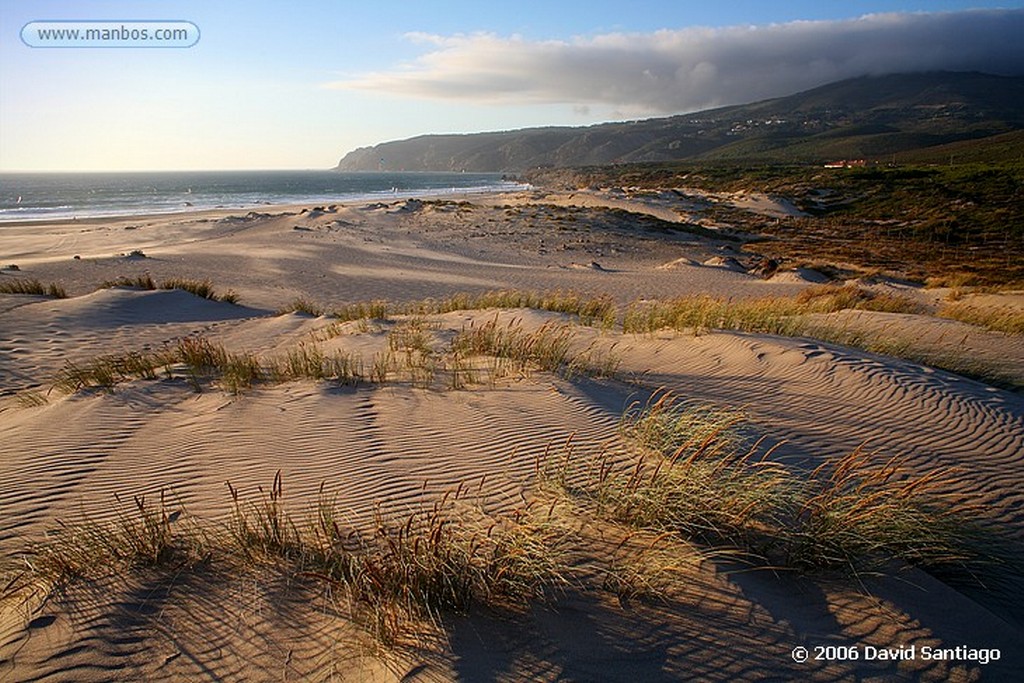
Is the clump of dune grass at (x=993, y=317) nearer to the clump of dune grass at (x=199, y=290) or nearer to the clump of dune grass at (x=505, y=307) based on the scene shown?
the clump of dune grass at (x=505, y=307)

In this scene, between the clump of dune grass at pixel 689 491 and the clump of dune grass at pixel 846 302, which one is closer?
the clump of dune grass at pixel 689 491

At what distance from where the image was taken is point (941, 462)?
472 centimetres

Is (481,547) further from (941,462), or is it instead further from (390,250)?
(390,250)

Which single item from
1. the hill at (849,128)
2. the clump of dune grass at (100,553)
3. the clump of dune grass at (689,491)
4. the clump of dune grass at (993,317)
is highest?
the hill at (849,128)

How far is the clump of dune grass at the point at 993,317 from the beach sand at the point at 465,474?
63cm

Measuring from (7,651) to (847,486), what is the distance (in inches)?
192

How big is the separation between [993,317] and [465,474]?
1301cm

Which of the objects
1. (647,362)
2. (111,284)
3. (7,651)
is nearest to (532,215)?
(111,284)

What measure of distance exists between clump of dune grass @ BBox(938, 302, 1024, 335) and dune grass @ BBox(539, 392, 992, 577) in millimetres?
8945

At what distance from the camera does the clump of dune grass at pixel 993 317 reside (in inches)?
417

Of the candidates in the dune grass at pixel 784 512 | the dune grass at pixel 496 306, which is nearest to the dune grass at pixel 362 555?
the dune grass at pixel 784 512

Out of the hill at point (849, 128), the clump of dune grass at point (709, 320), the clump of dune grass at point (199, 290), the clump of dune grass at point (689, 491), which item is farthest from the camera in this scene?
the hill at point (849, 128)

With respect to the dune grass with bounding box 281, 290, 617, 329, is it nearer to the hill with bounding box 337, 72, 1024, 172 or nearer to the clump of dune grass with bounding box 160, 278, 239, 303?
the clump of dune grass with bounding box 160, 278, 239, 303

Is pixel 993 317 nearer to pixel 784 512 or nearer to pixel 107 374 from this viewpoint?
pixel 784 512
